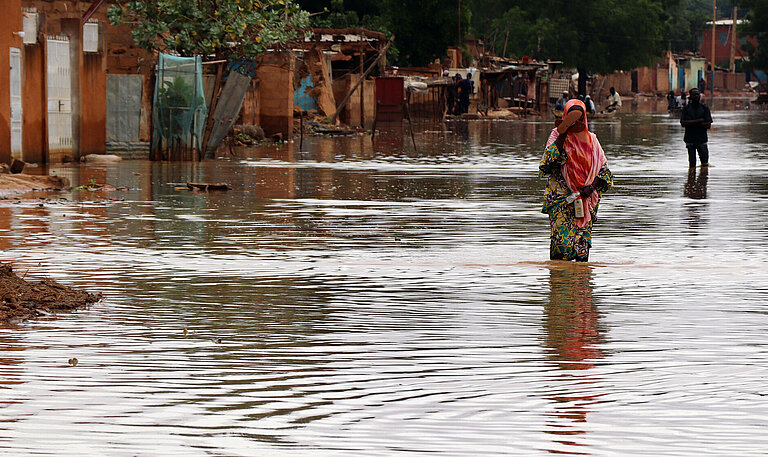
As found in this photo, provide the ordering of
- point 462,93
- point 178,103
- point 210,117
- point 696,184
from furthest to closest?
point 462,93
point 210,117
point 178,103
point 696,184

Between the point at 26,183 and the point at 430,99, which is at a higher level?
the point at 430,99

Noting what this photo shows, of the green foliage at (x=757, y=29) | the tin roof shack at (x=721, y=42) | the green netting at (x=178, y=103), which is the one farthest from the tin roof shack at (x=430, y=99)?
the tin roof shack at (x=721, y=42)

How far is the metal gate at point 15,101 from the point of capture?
1997 centimetres

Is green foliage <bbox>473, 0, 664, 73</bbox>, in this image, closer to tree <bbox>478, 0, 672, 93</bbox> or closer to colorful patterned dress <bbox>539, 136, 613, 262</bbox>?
tree <bbox>478, 0, 672, 93</bbox>

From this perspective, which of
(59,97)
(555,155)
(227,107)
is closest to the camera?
(555,155)

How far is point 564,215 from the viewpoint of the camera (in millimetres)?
10172

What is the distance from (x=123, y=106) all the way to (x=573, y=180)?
48.8 ft

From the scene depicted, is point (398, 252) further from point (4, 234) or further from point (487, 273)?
point (4, 234)

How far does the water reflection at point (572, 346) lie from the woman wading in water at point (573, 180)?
0.70ft

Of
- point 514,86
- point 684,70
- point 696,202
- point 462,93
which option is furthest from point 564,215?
point 684,70

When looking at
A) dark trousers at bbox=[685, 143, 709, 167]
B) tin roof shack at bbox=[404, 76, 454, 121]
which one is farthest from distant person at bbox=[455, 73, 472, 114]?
dark trousers at bbox=[685, 143, 709, 167]

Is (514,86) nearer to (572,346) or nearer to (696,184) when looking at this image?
(696,184)

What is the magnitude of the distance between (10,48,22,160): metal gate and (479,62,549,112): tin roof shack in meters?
44.2

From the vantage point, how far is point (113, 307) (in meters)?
7.96
